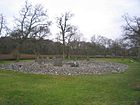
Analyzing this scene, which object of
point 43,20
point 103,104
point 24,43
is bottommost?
point 103,104

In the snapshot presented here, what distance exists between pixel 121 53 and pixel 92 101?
274 feet

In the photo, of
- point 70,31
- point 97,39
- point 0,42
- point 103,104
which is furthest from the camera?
point 97,39

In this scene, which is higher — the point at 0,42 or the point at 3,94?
the point at 0,42

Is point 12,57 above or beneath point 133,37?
beneath

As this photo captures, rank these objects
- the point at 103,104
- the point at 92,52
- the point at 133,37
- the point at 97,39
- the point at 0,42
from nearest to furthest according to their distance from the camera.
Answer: the point at 103,104, the point at 133,37, the point at 0,42, the point at 92,52, the point at 97,39

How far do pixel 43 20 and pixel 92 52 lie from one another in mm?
38995

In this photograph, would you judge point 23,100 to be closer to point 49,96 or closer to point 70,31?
point 49,96

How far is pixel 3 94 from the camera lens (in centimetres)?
1191

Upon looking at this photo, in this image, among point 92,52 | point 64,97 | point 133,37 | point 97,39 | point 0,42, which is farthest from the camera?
point 97,39

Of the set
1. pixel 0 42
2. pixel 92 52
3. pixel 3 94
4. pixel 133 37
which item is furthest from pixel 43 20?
pixel 3 94

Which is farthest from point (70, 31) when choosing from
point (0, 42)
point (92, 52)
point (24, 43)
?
point (92, 52)

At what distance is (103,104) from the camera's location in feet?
34.1

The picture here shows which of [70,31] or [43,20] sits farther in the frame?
[70,31]

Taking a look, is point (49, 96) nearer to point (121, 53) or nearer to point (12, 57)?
point (12, 57)
